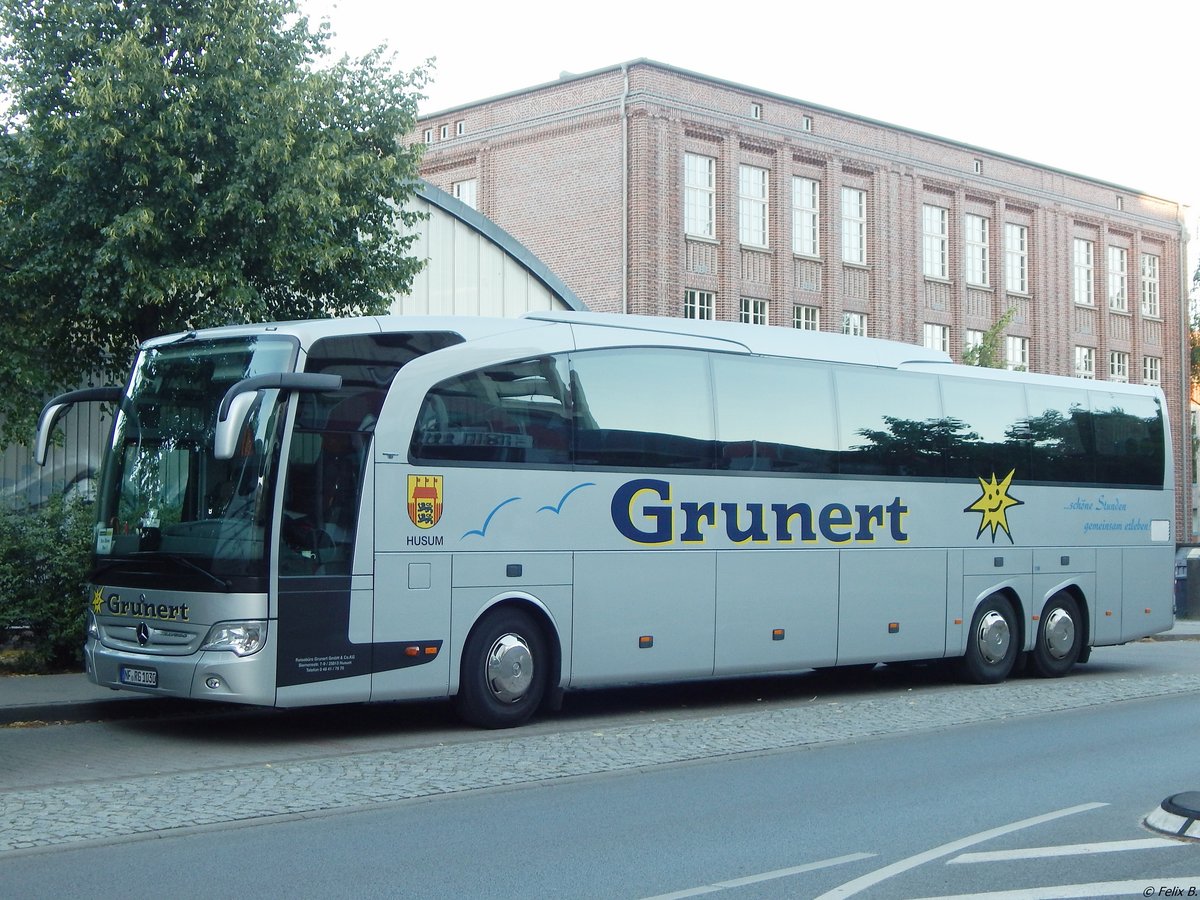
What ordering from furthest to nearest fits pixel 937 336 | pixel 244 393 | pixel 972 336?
pixel 972 336, pixel 937 336, pixel 244 393

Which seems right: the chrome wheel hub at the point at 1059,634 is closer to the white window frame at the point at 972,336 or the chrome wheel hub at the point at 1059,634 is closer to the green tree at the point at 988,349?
the green tree at the point at 988,349

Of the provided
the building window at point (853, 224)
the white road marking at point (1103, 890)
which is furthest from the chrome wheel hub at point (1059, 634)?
A: the building window at point (853, 224)

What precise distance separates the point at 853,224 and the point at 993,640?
26.4 metres

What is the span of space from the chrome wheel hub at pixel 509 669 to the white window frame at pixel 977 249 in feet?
117

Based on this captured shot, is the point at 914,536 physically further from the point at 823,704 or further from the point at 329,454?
the point at 329,454

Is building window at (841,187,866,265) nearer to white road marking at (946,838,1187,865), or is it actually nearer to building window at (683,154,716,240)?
building window at (683,154,716,240)

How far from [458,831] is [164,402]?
5434 mm

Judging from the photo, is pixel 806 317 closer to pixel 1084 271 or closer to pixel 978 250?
pixel 978 250

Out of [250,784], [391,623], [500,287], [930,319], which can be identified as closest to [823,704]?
[391,623]

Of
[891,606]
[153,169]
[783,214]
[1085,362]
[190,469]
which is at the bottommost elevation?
[891,606]

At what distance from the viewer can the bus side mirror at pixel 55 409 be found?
12.0 m

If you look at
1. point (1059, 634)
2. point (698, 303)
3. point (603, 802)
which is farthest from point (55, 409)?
point (698, 303)

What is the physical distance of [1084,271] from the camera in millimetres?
50438

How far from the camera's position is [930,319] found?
4422 centimetres
